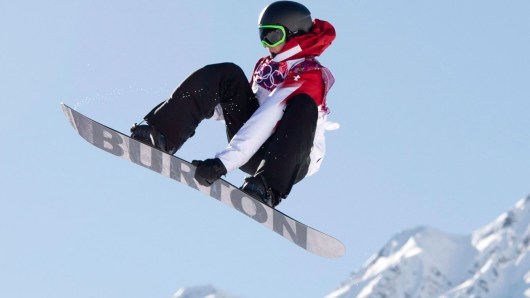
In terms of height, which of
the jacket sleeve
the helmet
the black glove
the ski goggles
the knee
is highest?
the helmet

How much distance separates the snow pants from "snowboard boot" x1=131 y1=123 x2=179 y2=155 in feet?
0.16

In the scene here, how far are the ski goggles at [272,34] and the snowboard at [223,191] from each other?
1399mm

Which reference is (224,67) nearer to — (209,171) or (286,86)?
(286,86)

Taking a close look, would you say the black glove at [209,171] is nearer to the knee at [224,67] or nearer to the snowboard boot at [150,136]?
the snowboard boot at [150,136]

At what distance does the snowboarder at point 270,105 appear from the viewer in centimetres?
997

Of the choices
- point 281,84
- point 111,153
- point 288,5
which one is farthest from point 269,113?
point 111,153

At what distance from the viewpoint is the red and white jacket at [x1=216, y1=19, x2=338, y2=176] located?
9891 mm

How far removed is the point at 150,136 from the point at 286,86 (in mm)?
1379

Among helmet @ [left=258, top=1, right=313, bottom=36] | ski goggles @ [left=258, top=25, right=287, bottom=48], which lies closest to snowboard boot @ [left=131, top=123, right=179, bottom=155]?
ski goggles @ [left=258, top=25, right=287, bottom=48]

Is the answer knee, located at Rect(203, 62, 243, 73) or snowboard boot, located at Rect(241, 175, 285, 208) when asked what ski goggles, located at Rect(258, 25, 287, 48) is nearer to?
knee, located at Rect(203, 62, 243, 73)

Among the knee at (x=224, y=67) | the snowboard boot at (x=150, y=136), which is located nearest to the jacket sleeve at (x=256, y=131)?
the knee at (x=224, y=67)

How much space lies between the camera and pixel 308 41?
10.3m

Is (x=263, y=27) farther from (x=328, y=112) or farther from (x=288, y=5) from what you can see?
(x=328, y=112)

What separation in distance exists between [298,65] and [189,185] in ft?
5.24
